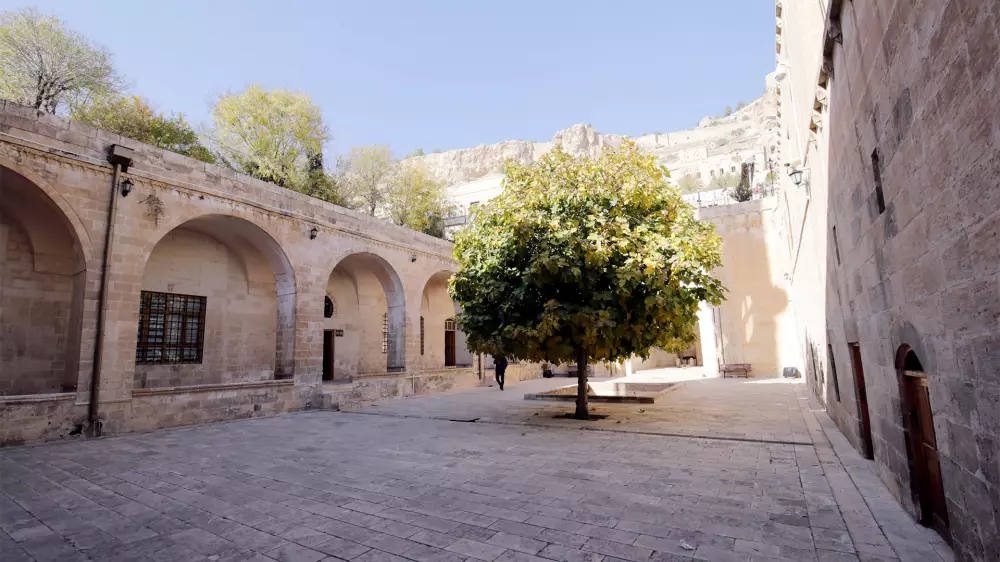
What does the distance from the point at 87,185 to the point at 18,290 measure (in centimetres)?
339

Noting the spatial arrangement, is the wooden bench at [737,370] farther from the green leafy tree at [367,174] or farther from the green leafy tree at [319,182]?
the green leafy tree at [367,174]

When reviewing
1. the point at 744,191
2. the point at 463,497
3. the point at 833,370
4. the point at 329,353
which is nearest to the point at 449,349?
the point at 329,353

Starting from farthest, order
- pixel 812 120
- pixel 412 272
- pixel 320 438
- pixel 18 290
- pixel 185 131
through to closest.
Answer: pixel 185 131, pixel 412 272, pixel 18 290, pixel 320 438, pixel 812 120

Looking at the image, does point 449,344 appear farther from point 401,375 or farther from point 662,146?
point 662,146

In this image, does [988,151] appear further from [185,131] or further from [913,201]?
[185,131]

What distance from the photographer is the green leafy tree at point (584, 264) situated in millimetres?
8508

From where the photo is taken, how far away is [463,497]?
5.03 m

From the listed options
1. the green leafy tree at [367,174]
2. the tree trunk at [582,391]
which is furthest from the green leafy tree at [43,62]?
the tree trunk at [582,391]

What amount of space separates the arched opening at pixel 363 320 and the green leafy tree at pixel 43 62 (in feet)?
44.8

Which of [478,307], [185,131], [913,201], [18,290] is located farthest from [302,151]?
[913,201]

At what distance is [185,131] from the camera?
22.2m

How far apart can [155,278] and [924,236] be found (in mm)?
15864

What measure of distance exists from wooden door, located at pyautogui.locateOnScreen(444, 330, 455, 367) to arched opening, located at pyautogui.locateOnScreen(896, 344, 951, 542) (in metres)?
20.9

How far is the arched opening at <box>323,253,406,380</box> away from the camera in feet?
56.1
